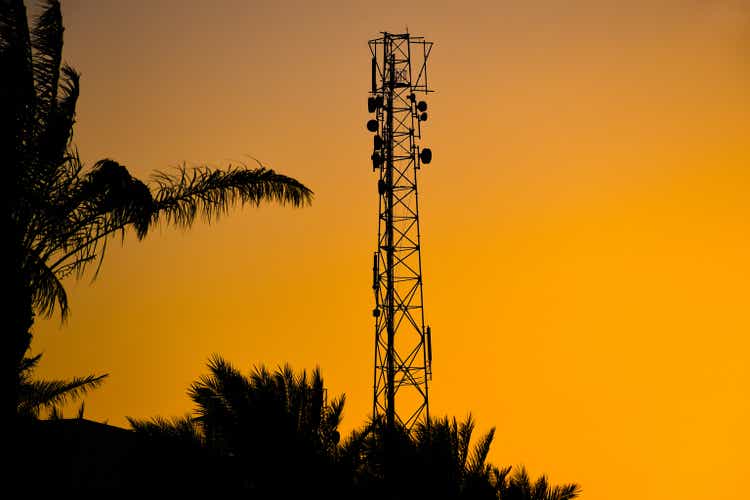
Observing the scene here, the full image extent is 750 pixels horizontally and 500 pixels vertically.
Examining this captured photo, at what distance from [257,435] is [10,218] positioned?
5.01 m

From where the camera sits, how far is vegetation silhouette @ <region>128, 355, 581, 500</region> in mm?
14203

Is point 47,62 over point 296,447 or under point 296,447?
over

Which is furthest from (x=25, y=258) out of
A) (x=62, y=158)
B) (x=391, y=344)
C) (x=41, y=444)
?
(x=391, y=344)

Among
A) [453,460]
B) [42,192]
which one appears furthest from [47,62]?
[453,460]

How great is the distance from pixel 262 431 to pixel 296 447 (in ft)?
2.00

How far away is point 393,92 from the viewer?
26.0 meters

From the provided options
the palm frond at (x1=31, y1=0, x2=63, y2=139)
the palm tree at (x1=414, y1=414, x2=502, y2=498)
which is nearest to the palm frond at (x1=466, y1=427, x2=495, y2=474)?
the palm tree at (x1=414, y1=414, x2=502, y2=498)

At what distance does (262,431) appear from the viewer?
46.7ft

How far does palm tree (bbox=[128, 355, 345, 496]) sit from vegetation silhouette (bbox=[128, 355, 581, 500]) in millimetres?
16

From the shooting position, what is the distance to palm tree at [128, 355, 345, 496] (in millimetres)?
14203

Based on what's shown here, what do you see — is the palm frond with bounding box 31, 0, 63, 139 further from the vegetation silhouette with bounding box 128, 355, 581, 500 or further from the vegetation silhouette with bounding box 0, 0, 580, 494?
the vegetation silhouette with bounding box 128, 355, 581, 500

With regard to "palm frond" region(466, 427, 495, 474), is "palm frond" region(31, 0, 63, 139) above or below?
above

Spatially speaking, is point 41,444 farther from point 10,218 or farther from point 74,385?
point 74,385

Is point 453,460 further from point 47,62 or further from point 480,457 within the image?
point 47,62
